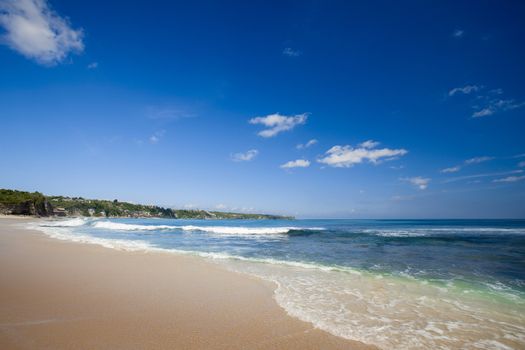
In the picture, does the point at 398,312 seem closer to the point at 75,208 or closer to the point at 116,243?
the point at 116,243

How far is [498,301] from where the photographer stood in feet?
20.6

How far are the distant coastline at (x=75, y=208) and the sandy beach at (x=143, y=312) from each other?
81511mm

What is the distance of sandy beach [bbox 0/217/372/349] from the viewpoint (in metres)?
A: 3.76

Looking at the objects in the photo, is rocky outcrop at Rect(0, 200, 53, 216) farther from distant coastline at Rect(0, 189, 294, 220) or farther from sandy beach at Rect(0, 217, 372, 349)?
sandy beach at Rect(0, 217, 372, 349)

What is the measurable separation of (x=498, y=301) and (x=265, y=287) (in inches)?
213

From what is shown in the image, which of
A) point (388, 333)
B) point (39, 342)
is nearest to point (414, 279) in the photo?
point (388, 333)

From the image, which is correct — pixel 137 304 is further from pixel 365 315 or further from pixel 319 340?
pixel 365 315

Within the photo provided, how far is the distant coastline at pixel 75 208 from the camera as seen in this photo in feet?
227

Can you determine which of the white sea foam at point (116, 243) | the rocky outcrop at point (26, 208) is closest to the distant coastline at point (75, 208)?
the rocky outcrop at point (26, 208)

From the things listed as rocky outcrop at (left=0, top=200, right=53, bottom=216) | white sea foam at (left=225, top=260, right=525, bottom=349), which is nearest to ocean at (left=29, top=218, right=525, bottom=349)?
white sea foam at (left=225, top=260, right=525, bottom=349)

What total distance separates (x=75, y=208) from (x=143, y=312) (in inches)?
5121

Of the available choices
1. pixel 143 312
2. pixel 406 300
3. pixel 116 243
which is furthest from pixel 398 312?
pixel 116 243

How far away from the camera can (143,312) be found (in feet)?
15.9

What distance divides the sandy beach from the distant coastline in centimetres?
8151
